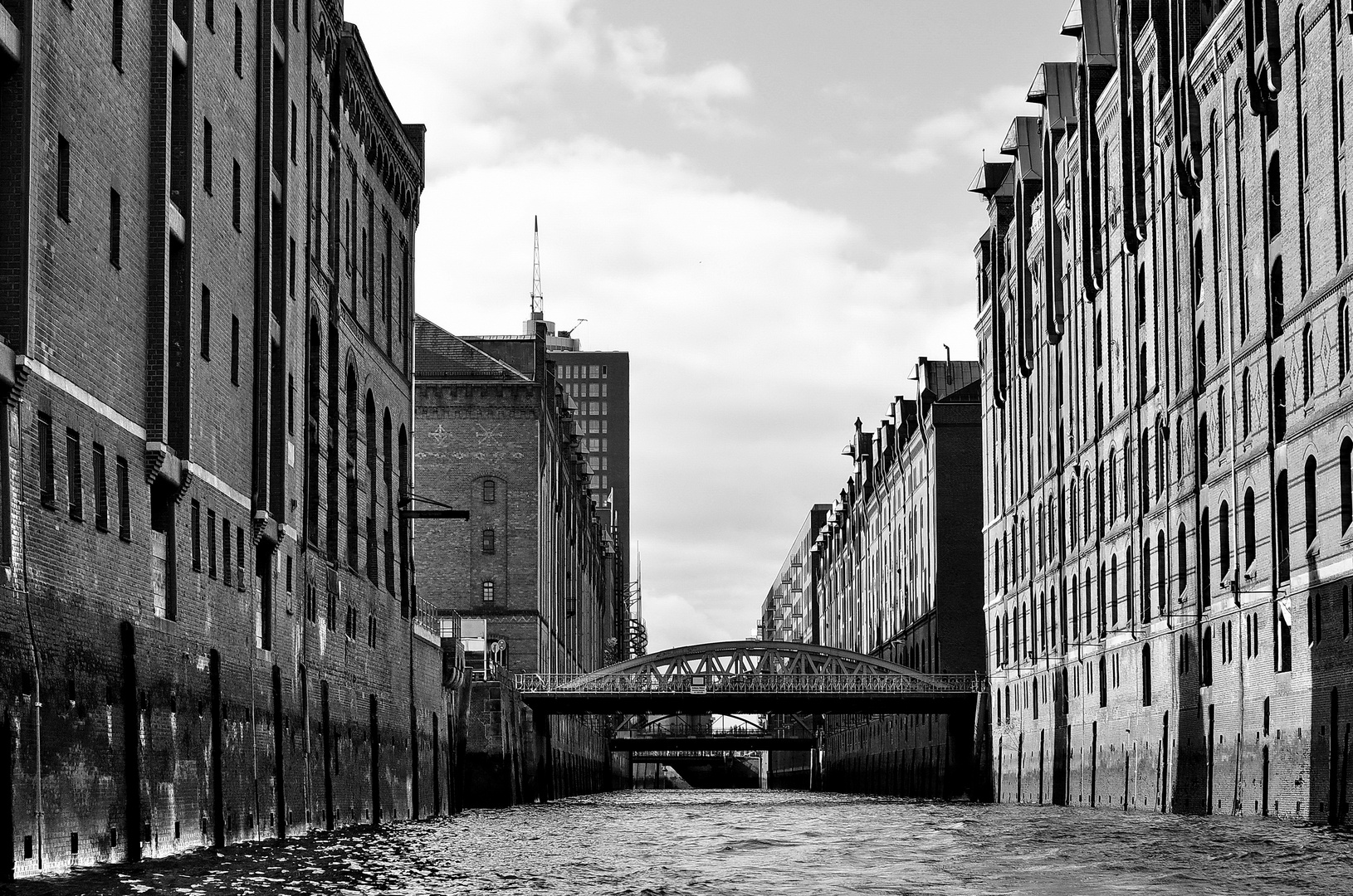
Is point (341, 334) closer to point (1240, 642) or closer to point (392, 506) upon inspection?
point (392, 506)

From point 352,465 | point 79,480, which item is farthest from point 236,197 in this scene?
point 352,465

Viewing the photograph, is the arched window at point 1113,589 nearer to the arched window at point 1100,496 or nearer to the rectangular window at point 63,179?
the arched window at point 1100,496

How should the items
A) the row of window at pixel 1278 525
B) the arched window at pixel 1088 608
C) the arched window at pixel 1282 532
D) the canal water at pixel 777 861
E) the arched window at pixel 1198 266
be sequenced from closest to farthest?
the canal water at pixel 777 861, the row of window at pixel 1278 525, the arched window at pixel 1282 532, the arched window at pixel 1198 266, the arched window at pixel 1088 608

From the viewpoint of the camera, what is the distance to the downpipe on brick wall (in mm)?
22684

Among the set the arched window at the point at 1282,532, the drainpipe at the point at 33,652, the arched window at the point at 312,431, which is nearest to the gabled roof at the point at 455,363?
the arched window at the point at 312,431

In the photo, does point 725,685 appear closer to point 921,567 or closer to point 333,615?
point 921,567

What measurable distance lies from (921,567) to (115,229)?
7196 centimetres

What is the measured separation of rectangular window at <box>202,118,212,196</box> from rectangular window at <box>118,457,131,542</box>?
6.80 metres

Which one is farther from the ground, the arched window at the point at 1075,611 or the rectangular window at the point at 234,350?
the rectangular window at the point at 234,350

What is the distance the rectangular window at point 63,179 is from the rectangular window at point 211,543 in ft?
28.4

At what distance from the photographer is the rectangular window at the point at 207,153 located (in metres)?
33.2

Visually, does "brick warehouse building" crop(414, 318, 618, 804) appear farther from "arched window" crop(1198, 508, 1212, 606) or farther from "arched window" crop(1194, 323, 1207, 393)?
"arched window" crop(1194, 323, 1207, 393)

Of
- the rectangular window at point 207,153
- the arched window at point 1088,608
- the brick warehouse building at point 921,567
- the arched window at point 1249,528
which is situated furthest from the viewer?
the brick warehouse building at point 921,567

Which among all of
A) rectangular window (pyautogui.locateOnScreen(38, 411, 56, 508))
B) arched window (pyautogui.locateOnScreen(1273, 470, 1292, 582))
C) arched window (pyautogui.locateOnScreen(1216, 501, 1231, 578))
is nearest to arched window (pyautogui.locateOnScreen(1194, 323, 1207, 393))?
arched window (pyautogui.locateOnScreen(1216, 501, 1231, 578))
